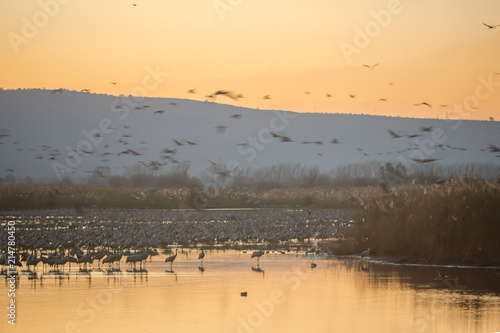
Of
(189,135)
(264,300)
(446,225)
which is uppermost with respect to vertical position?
(189,135)

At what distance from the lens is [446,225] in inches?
963

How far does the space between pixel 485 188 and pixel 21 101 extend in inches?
5615

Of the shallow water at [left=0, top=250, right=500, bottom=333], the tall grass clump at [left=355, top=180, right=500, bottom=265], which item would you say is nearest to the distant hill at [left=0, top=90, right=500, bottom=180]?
the tall grass clump at [left=355, top=180, right=500, bottom=265]

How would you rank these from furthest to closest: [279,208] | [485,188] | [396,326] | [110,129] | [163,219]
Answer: [110,129] < [279,208] < [163,219] < [485,188] < [396,326]

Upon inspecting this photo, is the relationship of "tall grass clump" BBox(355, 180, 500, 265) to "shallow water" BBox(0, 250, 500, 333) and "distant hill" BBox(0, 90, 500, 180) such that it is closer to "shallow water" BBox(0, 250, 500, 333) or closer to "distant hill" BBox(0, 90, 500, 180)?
"shallow water" BBox(0, 250, 500, 333)

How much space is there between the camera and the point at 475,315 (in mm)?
16078

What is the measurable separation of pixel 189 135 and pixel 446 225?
130 metres

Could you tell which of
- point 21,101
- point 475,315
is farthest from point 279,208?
point 21,101

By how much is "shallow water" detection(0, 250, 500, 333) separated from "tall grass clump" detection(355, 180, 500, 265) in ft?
3.64

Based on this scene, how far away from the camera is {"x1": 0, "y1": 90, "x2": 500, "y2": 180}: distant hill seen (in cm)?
14412

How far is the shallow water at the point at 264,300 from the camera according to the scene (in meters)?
15.2

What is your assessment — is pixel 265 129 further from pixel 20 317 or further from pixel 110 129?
pixel 20 317

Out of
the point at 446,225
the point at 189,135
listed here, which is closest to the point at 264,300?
the point at 446,225

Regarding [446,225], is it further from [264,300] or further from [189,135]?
[189,135]
